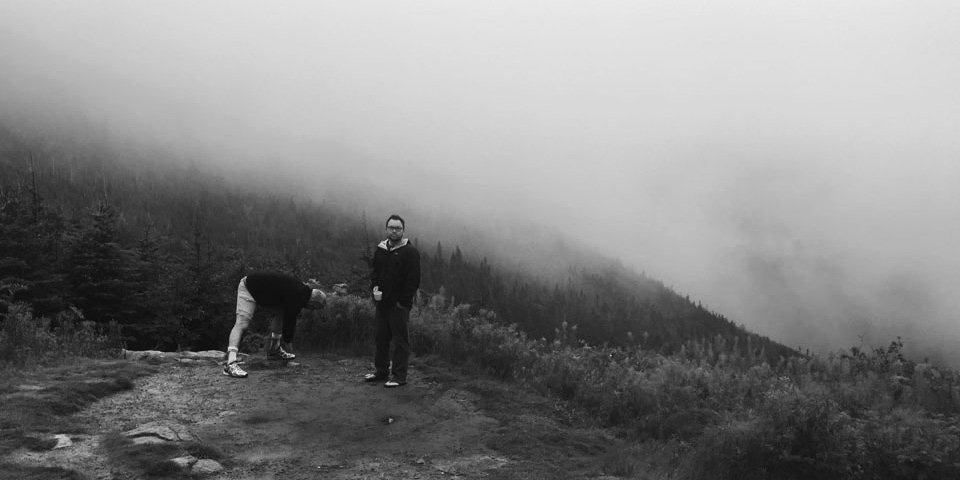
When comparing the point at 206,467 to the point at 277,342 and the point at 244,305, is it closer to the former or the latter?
the point at 244,305

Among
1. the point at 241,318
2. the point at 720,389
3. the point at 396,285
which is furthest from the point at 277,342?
the point at 720,389

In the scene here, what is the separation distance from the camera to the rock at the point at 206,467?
605 cm

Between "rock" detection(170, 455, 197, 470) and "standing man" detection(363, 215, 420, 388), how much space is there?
3.58 m

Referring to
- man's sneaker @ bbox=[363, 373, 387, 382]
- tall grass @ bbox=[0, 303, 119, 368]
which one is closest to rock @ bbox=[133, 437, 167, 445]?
man's sneaker @ bbox=[363, 373, 387, 382]

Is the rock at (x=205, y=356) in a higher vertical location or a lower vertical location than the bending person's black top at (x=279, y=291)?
lower

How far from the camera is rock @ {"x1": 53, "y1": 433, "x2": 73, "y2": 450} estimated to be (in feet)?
21.2

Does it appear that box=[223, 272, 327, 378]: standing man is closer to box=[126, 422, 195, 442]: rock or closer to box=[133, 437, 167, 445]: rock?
box=[126, 422, 195, 442]: rock

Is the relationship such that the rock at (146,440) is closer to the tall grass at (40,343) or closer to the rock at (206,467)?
the rock at (206,467)

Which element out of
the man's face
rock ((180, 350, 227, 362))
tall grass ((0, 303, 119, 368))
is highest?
the man's face

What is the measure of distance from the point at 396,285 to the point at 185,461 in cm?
407

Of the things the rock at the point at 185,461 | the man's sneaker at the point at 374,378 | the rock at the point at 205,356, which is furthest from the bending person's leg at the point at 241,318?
the rock at the point at 185,461

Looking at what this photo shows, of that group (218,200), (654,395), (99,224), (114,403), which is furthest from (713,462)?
(218,200)

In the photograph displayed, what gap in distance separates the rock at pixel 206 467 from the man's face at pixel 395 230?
424 cm

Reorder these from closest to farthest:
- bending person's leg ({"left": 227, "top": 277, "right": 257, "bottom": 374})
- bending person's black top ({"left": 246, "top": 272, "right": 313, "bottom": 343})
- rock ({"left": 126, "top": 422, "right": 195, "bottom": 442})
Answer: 1. rock ({"left": 126, "top": 422, "right": 195, "bottom": 442})
2. bending person's leg ({"left": 227, "top": 277, "right": 257, "bottom": 374})
3. bending person's black top ({"left": 246, "top": 272, "right": 313, "bottom": 343})
